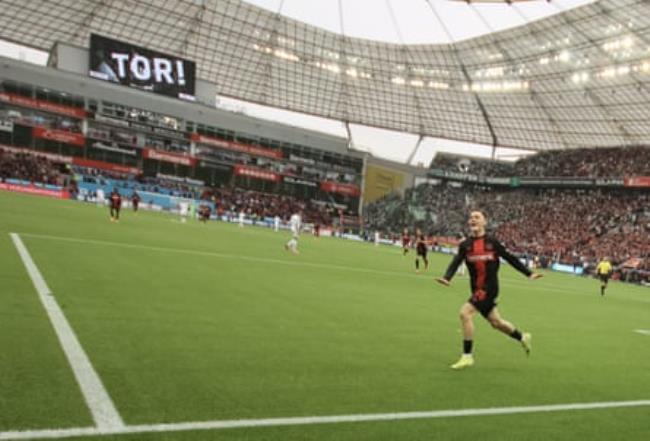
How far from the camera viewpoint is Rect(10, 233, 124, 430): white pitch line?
416 centimetres

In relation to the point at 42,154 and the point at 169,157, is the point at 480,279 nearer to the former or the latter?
the point at 42,154

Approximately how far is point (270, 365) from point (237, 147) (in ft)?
230

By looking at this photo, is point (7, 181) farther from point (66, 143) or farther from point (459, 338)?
point (459, 338)

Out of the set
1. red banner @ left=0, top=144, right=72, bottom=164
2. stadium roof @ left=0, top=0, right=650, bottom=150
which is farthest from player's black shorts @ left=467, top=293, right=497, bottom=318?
red banner @ left=0, top=144, right=72, bottom=164

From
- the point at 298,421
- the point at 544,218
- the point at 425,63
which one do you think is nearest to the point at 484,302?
the point at 298,421

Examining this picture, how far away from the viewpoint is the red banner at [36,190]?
4667cm

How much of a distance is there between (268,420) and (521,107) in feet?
221

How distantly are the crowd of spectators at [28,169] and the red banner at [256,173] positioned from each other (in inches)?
899

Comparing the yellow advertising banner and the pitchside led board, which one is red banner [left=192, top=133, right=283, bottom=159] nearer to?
the pitchside led board

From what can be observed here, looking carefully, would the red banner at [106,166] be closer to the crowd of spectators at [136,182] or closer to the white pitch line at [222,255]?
the crowd of spectators at [136,182]

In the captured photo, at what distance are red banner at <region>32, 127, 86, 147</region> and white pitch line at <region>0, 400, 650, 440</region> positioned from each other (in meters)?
64.9

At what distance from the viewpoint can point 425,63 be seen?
2502 inches

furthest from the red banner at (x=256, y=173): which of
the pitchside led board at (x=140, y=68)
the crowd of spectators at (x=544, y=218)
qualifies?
the crowd of spectators at (x=544, y=218)

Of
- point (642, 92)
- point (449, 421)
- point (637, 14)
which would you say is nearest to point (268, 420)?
point (449, 421)
